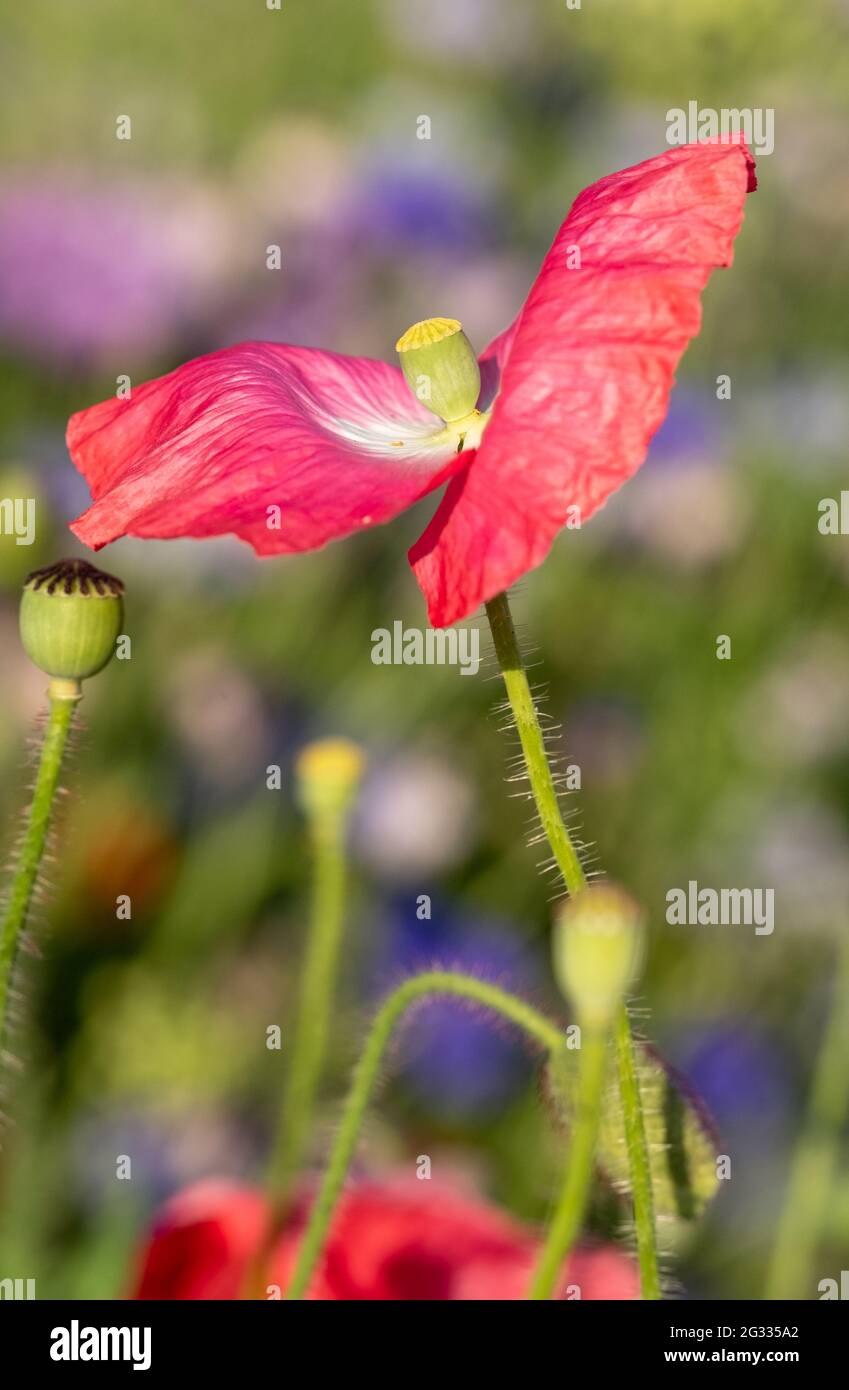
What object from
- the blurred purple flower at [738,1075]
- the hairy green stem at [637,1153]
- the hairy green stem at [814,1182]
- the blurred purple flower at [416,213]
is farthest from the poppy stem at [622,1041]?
the blurred purple flower at [416,213]

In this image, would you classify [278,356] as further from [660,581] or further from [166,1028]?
[660,581]

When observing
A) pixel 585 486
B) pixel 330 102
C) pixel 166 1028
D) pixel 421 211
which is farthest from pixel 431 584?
pixel 330 102

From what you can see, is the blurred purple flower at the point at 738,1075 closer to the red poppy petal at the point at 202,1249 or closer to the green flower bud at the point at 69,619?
the red poppy petal at the point at 202,1249

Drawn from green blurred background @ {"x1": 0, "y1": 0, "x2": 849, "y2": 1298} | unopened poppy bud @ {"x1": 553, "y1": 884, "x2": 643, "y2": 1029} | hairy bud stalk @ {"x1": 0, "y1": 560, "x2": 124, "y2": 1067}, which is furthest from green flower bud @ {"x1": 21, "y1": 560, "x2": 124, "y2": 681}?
green blurred background @ {"x1": 0, "y1": 0, "x2": 849, "y2": 1298}

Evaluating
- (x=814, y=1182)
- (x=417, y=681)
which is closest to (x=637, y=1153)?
(x=814, y=1182)

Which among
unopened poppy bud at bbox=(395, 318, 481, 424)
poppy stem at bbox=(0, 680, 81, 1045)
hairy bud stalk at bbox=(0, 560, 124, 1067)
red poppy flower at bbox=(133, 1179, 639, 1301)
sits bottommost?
red poppy flower at bbox=(133, 1179, 639, 1301)

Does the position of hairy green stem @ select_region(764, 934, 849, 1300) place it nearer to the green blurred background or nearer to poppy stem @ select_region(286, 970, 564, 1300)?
the green blurred background
